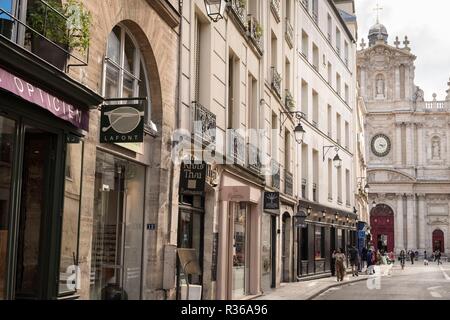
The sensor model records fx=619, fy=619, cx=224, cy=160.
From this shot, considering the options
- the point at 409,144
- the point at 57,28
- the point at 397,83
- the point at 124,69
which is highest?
the point at 397,83

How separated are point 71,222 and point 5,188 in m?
1.25

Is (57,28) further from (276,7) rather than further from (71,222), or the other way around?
(276,7)

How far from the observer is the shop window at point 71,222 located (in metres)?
Result: 7.46

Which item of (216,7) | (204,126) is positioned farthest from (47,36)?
(204,126)

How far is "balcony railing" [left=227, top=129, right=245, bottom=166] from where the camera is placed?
14.7 meters

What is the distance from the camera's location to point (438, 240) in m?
62.8

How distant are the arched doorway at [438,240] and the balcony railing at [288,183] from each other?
146 ft

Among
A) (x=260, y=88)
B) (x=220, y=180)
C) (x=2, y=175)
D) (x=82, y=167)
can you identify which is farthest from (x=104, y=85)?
(x=260, y=88)

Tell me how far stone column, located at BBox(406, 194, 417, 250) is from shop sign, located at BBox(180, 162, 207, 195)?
5488 cm

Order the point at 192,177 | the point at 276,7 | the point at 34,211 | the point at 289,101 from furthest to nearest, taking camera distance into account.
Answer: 1. the point at 289,101
2. the point at 276,7
3. the point at 192,177
4. the point at 34,211

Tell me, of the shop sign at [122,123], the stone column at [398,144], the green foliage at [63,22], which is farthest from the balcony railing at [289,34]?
the stone column at [398,144]

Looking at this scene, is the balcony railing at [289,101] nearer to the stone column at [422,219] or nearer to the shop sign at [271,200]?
the shop sign at [271,200]
